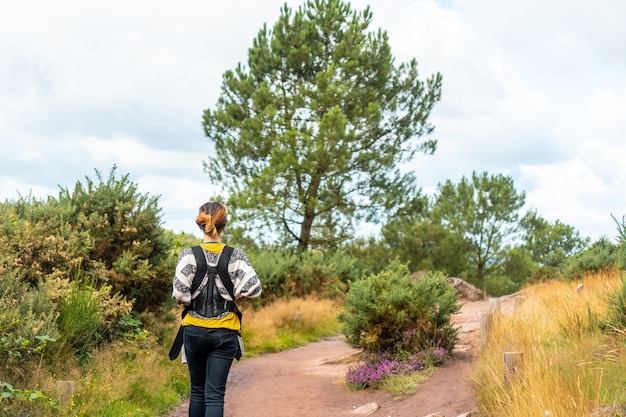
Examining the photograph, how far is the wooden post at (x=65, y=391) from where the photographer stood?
21.9 feet

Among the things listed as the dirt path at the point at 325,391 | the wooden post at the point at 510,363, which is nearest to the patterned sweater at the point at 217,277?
the wooden post at the point at 510,363

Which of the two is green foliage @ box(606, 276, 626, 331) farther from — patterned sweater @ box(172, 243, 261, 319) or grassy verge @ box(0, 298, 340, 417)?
grassy verge @ box(0, 298, 340, 417)

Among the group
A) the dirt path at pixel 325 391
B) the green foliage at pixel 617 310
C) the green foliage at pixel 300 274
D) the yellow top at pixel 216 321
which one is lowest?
the dirt path at pixel 325 391

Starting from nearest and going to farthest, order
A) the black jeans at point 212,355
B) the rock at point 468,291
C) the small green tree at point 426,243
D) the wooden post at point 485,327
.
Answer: the black jeans at point 212,355 → the wooden post at point 485,327 → the rock at point 468,291 → the small green tree at point 426,243

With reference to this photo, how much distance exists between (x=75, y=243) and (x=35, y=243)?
61 centimetres

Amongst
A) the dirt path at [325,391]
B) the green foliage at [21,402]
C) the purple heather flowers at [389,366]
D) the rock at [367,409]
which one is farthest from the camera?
the purple heather flowers at [389,366]

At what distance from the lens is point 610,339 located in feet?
26.5

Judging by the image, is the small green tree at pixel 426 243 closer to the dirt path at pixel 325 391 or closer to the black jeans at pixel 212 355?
the dirt path at pixel 325 391

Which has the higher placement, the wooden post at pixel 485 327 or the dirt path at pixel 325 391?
the wooden post at pixel 485 327

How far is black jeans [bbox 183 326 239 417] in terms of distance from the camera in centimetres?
548

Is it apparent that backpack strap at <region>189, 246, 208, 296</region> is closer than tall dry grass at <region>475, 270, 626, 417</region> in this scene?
Yes

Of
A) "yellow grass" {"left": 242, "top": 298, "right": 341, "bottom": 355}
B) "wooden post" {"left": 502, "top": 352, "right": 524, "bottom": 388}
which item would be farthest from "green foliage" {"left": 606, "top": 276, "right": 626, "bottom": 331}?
"yellow grass" {"left": 242, "top": 298, "right": 341, "bottom": 355}

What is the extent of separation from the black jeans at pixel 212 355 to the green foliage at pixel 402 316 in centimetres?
516

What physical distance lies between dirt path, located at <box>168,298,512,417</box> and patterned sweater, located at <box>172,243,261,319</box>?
11.4 ft
